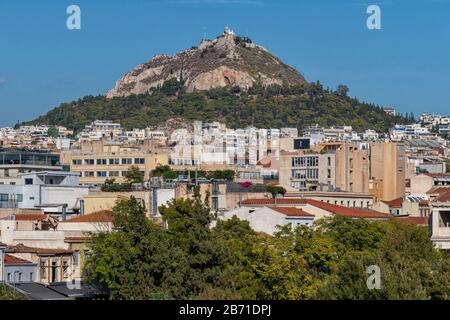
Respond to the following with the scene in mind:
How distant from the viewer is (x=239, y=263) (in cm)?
6794

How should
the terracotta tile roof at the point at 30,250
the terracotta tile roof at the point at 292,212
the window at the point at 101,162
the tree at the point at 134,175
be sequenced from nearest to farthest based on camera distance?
the terracotta tile roof at the point at 30,250 < the terracotta tile roof at the point at 292,212 < the tree at the point at 134,175 < the window at the point at 101,162

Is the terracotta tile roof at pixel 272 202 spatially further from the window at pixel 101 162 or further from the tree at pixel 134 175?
the window at pixel 101 162

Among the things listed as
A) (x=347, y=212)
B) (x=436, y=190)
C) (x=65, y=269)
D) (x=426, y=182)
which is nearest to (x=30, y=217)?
(x=65, y=269)

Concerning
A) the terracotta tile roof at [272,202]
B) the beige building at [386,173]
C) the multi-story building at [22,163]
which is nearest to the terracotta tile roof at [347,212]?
the terracotta tile roof at [272,202]

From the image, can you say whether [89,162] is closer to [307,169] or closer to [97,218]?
[307,169]

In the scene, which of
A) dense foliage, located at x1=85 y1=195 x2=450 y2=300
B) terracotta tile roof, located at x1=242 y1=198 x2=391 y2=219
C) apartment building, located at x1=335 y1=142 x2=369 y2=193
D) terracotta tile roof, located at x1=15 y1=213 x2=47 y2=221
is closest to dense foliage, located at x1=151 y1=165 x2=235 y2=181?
apartment building, located at x1=335 y1=142 x2=369 y2=193

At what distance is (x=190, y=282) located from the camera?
60156 millimetres

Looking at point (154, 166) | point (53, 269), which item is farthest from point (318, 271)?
point (154, 166)

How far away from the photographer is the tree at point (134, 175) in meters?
152

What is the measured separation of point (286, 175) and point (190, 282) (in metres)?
97.5

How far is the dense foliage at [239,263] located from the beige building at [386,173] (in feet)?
219

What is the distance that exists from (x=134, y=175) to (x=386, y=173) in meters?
22.2

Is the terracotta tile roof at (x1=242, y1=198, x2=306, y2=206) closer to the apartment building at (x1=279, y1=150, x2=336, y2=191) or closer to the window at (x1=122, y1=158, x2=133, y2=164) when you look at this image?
the apartment building at (x1=279, y1=150, x2=336, y2=191)

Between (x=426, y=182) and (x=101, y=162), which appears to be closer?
(x=426, y=182)
